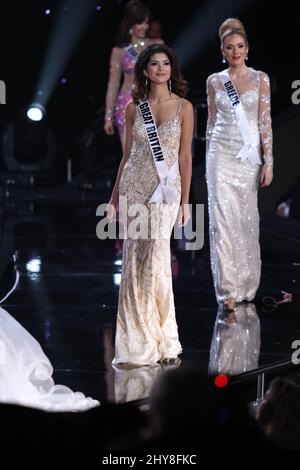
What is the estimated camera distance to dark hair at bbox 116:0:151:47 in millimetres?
7812

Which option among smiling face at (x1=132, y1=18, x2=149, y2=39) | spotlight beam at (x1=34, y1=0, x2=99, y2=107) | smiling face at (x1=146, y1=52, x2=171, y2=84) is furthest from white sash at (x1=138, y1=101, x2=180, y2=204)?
spotlight beam at (x1=34, y1=0, x2=99, y2=107)

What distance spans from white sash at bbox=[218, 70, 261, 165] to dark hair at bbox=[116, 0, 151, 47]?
222cm

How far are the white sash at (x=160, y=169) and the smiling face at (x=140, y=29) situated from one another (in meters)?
3.52

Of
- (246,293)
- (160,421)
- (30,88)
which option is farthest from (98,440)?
(30,88)

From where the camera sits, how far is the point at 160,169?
14.9 ft

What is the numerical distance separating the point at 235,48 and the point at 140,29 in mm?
2406

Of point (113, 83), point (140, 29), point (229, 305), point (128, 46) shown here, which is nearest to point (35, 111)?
point (113, 83)

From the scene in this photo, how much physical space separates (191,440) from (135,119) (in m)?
3.13

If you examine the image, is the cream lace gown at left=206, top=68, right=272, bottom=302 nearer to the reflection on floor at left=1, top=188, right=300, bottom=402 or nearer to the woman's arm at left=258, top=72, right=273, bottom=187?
the woman's arm at left=258, top=72, right=273, bottom=187

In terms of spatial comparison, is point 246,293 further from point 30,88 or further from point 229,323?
point 30,88

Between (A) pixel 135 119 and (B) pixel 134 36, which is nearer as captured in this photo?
(A) pixel 135 119

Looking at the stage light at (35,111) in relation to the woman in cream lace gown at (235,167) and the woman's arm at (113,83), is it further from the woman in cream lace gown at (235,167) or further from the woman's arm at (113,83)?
the woman in cream lace gown at (235,167)

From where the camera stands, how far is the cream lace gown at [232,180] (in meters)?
5.74

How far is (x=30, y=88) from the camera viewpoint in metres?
14.8
